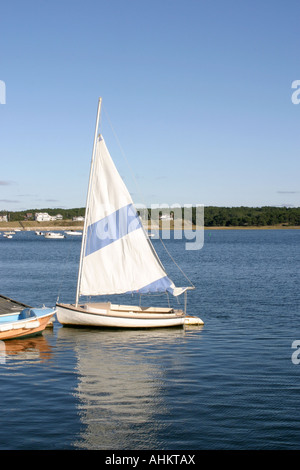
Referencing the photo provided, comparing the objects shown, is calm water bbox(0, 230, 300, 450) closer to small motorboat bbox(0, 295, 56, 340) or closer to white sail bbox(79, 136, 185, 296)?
small motorboat bbox(0, 295, 56, 340)

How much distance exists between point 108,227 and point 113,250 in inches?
64.8

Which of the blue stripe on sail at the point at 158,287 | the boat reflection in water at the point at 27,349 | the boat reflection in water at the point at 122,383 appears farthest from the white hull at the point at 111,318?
the boat reflection in water at the point at 27,349

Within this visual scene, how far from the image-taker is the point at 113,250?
35.0 m

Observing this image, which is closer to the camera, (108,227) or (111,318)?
(111,318)

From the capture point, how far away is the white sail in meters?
34.6

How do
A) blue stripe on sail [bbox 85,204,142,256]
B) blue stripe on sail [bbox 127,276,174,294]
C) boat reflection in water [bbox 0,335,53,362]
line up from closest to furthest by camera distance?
1. boat reflection in water [bbox 0,335,53,362]
2. blue stripe on sail [bbox 85,204,142,256]
3. blue stripe on sail [bbox 127,276,174,294]

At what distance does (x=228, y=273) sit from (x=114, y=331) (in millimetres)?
43763

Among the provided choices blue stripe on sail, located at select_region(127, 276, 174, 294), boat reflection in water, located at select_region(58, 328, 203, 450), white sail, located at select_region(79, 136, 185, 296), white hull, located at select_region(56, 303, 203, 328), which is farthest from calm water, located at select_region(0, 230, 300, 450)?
white sail, located at select_region(79, 136, 185, 296)

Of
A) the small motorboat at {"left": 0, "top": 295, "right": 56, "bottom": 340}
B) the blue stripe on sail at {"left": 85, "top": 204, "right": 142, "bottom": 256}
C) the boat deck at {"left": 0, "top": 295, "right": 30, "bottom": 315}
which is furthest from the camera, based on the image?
the blue stripe on sail at {"left": 85, "top": 204, "right": 142, "bottom": 256}

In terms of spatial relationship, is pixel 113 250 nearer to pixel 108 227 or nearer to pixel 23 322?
pixel 108 227

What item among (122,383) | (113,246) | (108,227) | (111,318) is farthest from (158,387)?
(108,227)

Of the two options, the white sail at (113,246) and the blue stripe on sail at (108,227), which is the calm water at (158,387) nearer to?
the white sail at (113,246)
